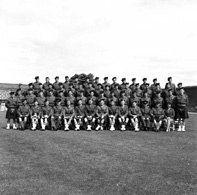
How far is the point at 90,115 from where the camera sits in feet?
47.6

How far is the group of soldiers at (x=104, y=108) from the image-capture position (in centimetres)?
1423

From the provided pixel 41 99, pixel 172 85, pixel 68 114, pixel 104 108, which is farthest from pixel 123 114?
pixel 41 99

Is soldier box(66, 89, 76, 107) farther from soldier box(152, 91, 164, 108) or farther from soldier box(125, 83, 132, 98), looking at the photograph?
soldier box(152, 91, 164, 108)

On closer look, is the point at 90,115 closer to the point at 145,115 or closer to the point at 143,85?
the point at 145,115

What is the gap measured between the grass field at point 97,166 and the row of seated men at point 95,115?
3438 millimetres

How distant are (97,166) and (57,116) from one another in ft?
24.8

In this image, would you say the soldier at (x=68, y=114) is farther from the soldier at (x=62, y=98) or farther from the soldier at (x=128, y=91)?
the soldier at (x=128, y=91)

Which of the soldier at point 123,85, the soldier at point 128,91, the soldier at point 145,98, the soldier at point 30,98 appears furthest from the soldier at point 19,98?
the soldier at point 145,98

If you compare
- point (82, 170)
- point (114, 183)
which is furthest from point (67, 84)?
point (114, 183)

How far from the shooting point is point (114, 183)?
5.91 m

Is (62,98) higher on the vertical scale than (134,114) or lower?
higher

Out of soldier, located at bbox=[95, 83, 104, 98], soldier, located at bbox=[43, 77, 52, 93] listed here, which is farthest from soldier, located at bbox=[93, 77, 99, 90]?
soldier, located at bbox=[43, 77, 52, 93]

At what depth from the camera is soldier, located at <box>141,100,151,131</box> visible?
14180mm

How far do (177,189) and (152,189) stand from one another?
53cm
